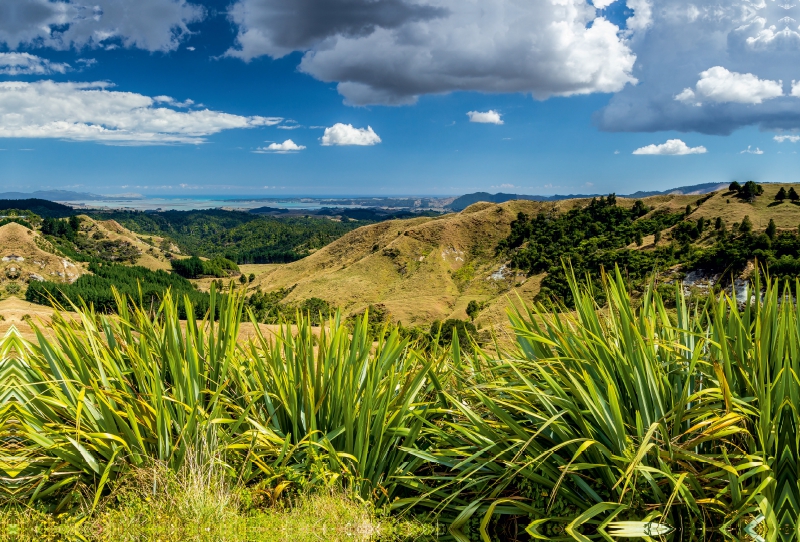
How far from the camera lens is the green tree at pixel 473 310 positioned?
5747cm

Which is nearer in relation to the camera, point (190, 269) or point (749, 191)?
point (749, 191)

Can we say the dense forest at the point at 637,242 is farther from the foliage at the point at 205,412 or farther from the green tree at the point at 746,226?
the foliage at the point at 205,412

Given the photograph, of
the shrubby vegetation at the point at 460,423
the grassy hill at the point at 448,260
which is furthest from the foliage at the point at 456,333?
the grassy hill at the point at 448,260

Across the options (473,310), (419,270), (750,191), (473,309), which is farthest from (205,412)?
(750,191)

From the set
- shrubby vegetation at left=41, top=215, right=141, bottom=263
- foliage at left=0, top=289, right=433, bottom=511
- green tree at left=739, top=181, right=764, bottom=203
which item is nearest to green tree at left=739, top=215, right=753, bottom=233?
green tree at left=739, top=181, right=764, bottom=203

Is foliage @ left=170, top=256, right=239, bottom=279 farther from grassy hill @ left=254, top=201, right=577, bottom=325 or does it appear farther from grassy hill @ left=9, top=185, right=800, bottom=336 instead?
grassy hill @ left=254, top=201, right=577, bottom=325

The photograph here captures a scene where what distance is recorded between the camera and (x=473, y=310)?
5959 cm

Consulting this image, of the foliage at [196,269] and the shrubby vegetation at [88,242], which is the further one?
the shrubby vegetation at [88,242]

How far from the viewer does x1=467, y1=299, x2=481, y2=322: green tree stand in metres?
57.5

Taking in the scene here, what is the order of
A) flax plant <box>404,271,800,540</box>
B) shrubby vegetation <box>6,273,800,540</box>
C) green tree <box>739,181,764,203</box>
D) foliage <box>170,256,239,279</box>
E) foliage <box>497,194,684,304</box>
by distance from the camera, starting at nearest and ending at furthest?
flax plant <box>404,271,800,540</box> < shrubby vegetation <box>6,273,800,540</box> < foliage <box>497,194,684,304</box> < green tree <box>739,181,764,203</box> < foliage <box>170,256,239,279</box>

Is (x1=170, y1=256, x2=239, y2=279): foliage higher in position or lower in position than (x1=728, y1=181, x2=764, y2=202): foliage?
lower

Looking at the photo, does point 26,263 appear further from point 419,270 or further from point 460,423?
point 460,423

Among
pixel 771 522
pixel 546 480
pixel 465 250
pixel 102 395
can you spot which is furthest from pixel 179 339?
pixel 465 250

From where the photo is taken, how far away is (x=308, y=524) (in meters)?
2.79
